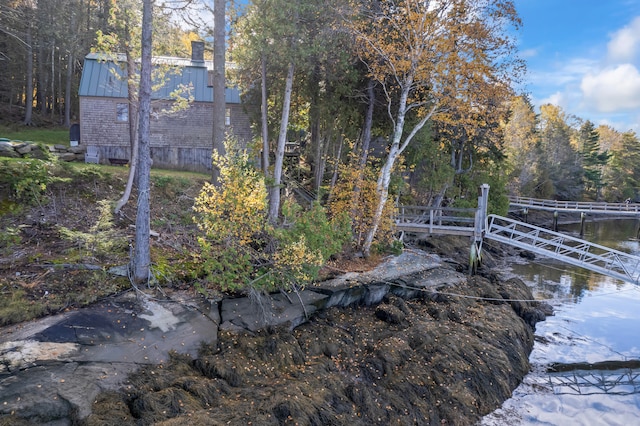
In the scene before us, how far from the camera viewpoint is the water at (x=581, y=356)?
31.0ft

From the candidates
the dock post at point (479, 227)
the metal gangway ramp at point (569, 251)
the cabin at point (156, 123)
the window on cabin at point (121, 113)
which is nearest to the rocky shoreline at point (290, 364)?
the metal gangway ramp at point (569, 251)

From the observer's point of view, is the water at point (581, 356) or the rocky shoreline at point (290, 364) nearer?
the rocky shoreline at point (290, 364)

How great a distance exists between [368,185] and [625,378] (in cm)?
957

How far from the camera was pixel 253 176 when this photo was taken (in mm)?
9930

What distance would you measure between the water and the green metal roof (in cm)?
1895

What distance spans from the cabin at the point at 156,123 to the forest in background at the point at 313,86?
2450 millimetres

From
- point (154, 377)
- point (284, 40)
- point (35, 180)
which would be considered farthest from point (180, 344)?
point (284, 40)

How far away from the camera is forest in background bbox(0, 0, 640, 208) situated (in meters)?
13.6

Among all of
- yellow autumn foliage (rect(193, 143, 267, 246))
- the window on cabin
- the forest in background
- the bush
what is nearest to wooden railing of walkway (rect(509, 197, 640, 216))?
the forest in background

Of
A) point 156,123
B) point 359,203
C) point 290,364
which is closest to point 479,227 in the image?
point 359,203

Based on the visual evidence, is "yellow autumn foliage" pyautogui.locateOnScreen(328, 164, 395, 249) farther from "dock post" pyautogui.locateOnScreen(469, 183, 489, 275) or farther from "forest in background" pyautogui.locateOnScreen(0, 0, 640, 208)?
"dock post" pyautogui.locateOnScreen(469, 183, 489, 275)

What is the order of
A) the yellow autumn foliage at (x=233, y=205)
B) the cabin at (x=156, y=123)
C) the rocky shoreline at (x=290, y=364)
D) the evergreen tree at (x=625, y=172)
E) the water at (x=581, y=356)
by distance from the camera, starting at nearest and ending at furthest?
the rocky shoreline at (x=290, y=364), the yellow autumn foliage at (x=233, y=205), the water at (x=581, y=356), the cabin at (x=156, y=123), the evergreen tree at (x=625, y=172)

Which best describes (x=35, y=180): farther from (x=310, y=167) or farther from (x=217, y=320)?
(x=310, y=167)

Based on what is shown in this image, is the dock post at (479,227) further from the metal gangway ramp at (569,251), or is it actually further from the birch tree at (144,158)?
the birch tree at (144,158)
